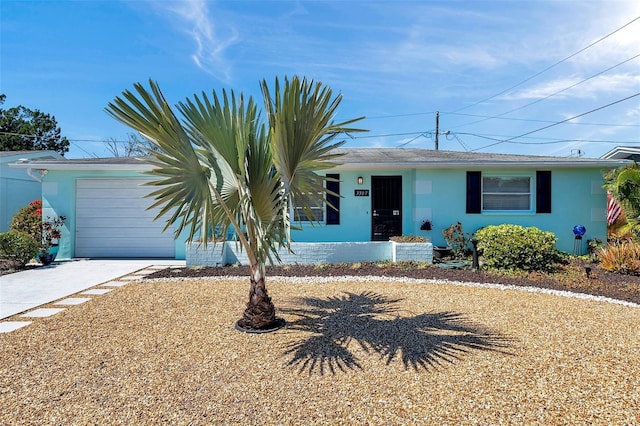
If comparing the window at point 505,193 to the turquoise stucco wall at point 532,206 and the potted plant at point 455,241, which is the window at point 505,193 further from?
the potted plant at point 455,241

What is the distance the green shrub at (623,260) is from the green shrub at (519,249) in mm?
1111

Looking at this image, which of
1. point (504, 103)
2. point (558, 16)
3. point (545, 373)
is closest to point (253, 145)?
point (545, 373)

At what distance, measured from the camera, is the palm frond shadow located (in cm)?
330

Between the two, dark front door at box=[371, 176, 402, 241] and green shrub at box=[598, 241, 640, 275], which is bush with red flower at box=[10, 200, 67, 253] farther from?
green shrub at box=[598, 241, 640, 275]

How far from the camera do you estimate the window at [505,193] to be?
10.2 metres

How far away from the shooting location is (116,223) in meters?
10.0

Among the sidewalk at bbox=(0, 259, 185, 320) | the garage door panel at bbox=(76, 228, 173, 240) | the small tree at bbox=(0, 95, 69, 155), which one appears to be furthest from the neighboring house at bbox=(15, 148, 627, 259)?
the small tree at bbox=(0, 95, 69, 155)

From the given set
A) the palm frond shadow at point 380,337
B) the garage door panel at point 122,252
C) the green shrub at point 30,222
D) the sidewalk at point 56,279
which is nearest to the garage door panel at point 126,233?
the garage door panel at point 122,252

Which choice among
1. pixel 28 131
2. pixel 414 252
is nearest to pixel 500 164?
pixel 414 252

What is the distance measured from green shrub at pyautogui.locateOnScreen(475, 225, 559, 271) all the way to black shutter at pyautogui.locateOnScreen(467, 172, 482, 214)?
2.03 meters

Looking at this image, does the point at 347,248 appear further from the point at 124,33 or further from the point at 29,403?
the point at 124,33

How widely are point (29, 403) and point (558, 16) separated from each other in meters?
13.4

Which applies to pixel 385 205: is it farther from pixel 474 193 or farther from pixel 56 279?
pixel 56 279

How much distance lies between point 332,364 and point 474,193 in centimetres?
839
